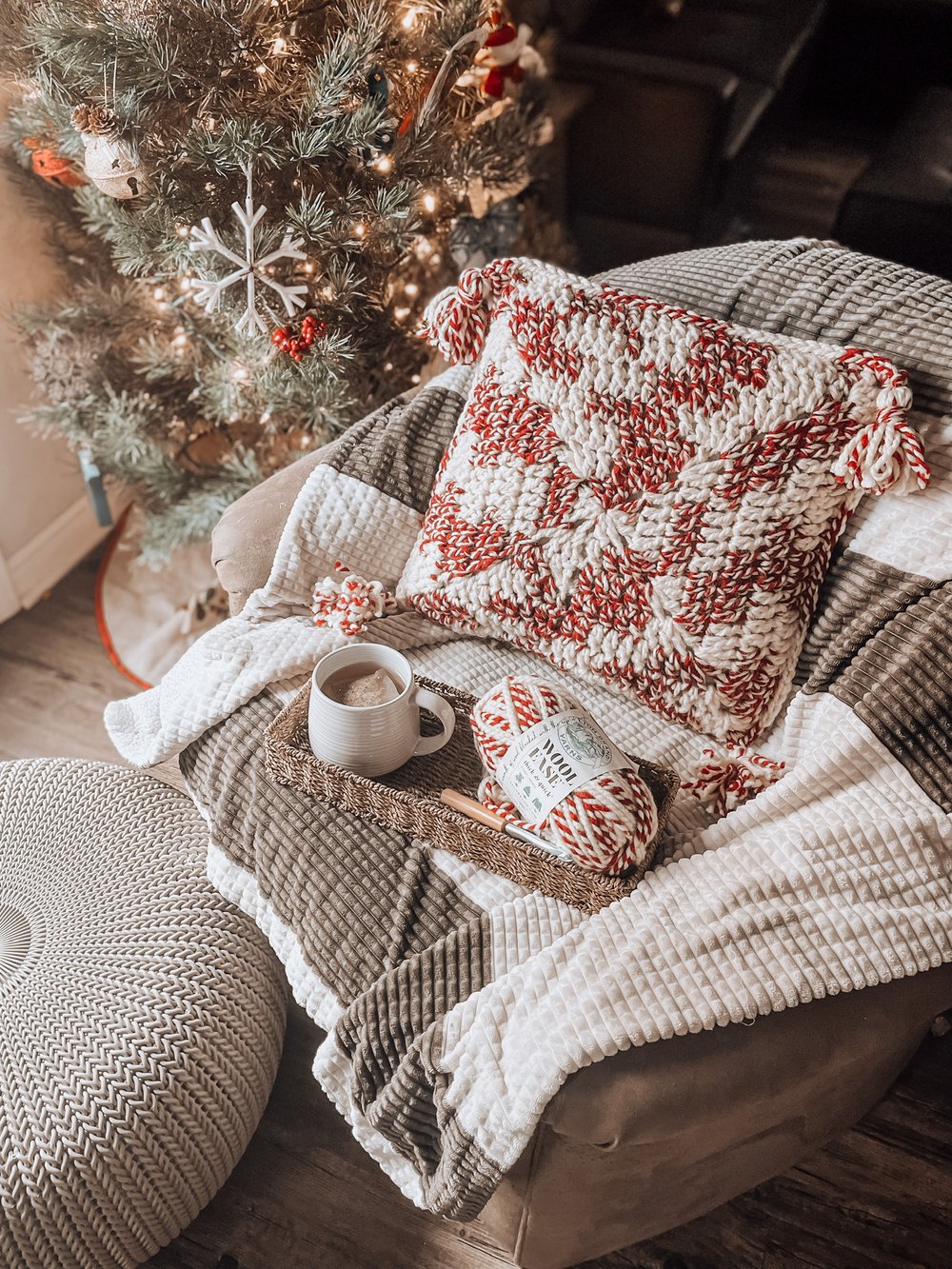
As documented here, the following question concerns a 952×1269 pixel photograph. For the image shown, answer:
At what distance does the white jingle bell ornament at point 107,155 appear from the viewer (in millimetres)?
1187

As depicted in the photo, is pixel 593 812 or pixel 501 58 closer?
pixel 593 812

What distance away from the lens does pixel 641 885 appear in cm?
91

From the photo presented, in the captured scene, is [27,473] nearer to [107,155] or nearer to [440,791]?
[107,155]

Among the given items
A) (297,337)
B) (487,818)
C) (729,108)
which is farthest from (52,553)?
(729,108)

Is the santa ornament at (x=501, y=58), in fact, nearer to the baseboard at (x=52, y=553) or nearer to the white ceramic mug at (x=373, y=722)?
the white ceramic mug at (x=373, y=722)

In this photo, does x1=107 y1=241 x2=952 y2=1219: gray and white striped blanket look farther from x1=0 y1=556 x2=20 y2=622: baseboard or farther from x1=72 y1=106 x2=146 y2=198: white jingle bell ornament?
x1=0 y1=556 x2=20 y2=622: baseboard

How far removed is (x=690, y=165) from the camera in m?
2.16

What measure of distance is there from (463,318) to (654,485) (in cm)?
33

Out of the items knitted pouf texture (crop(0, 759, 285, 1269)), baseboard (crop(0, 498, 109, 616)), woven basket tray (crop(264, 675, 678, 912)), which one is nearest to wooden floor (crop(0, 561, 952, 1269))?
knitted pouf texture (crop(0, 759, 285, 1269))

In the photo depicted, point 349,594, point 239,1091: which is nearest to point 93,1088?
point 239,1091

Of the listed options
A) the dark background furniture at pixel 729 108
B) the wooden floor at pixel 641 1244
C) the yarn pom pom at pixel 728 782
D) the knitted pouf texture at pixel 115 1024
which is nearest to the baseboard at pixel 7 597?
the knitted pouf texture at pixel 115 1024

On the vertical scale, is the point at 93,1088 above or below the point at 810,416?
below

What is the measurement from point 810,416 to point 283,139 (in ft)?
2.41

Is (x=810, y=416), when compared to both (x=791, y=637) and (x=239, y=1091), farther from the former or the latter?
(x=239, y=1091)
